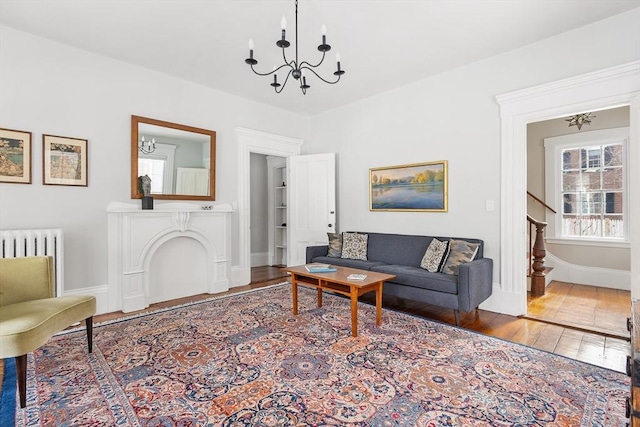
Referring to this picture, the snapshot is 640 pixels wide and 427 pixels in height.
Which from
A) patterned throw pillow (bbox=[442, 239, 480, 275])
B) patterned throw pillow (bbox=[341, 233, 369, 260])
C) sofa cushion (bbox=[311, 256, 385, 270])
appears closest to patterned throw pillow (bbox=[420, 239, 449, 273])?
patterned throw pillow (bbox=[442, 239, 480, 275])

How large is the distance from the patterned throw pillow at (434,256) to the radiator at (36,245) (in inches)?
149

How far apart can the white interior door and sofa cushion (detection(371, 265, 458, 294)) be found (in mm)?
1666

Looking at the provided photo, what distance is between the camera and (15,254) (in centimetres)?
293

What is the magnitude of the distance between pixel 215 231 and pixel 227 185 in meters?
0.73

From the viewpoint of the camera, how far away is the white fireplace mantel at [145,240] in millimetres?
3609

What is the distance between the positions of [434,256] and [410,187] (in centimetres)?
116

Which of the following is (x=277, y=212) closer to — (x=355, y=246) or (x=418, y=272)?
(x=355, y=246)

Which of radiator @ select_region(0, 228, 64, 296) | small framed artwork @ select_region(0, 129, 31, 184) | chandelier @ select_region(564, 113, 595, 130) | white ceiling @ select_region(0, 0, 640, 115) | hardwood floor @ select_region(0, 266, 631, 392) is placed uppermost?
white ceiling @ select_region(0, 0, 640, 115)

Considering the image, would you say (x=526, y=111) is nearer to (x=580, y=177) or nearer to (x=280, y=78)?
(x=580, y=177)

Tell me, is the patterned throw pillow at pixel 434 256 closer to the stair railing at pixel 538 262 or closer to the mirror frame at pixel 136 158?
the stair railing at pixel 538 262

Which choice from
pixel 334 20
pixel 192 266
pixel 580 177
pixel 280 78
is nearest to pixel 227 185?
pixel 192 266

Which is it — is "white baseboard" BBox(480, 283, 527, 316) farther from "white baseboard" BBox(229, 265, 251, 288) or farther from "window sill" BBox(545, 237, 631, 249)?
"white baseboard" BBox(229, 265, 251, 288)

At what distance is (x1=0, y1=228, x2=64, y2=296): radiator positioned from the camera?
291 centimetres

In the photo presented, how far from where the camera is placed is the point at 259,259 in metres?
6.81
